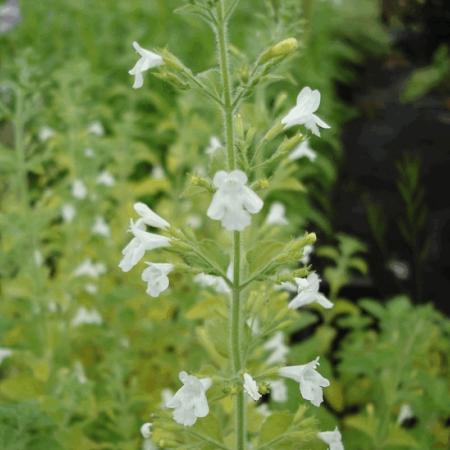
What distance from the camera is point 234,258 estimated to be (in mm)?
1605

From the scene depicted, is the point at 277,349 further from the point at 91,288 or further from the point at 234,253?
the point at 234,253

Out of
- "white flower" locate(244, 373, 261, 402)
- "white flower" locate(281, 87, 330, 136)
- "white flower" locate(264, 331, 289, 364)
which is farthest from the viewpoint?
"white flower" locate(264, 331, 289, 364)

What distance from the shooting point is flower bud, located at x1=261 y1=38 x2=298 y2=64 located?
1492 mm

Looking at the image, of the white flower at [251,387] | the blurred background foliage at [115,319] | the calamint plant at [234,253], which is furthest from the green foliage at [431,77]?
the white flower at [251,387]

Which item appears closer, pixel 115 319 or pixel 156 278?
pixel 156 278

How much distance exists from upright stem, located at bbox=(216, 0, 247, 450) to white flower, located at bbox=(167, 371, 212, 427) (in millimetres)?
113

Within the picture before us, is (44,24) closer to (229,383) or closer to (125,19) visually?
(125,19)

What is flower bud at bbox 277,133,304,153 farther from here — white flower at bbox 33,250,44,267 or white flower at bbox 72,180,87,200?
white flower at bbox 72,180,87,200

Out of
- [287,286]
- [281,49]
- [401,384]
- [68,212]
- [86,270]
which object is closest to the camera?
[281,49]

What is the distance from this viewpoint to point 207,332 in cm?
180

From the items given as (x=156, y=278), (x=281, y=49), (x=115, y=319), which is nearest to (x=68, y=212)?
(x=115, y=319)

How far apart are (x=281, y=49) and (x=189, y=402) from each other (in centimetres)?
78

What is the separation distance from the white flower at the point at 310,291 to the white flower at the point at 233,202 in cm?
32

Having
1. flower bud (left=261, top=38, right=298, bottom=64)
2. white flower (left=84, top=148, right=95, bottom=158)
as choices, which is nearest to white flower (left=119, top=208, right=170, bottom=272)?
flower bud (left=261, top=38, right=298, bottom=64)
